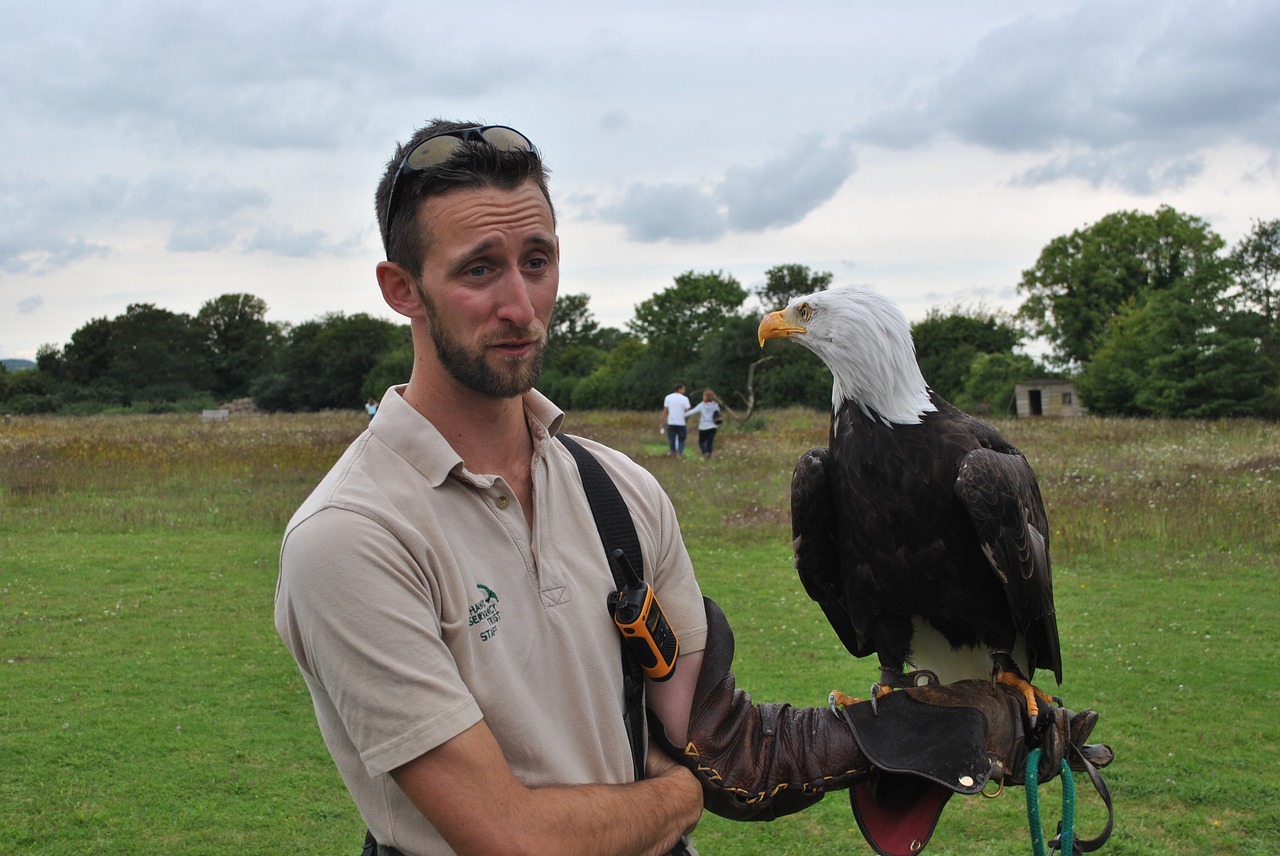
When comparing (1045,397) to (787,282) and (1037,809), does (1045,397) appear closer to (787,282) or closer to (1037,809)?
(787,282)

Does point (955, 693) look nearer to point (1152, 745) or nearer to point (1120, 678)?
point (1152, 745)

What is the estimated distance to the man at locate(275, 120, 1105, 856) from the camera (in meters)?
1.87

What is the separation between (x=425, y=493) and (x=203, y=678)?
646 centimetres

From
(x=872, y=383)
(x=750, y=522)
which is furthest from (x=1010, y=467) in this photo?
(x=750, y=522)

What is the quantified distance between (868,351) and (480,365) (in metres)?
2.06

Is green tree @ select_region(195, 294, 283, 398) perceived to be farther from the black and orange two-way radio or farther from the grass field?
the black and orange two-way radio

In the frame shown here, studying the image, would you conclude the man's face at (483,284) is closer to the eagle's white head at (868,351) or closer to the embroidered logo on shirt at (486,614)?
the embroidered logo on shirt at (486,614)

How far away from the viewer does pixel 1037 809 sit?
2758mm

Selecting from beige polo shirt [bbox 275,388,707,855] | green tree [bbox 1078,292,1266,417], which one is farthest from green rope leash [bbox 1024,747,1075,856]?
green tree [bbox 1078,292,1266,417]

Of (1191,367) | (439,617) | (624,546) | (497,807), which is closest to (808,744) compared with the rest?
(624,546)

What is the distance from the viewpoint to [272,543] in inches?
518

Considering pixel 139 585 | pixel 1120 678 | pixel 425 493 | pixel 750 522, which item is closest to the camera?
pixel 425 493

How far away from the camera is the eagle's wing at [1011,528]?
351cm

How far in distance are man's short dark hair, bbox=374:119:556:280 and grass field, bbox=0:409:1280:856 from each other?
3.88 meters
